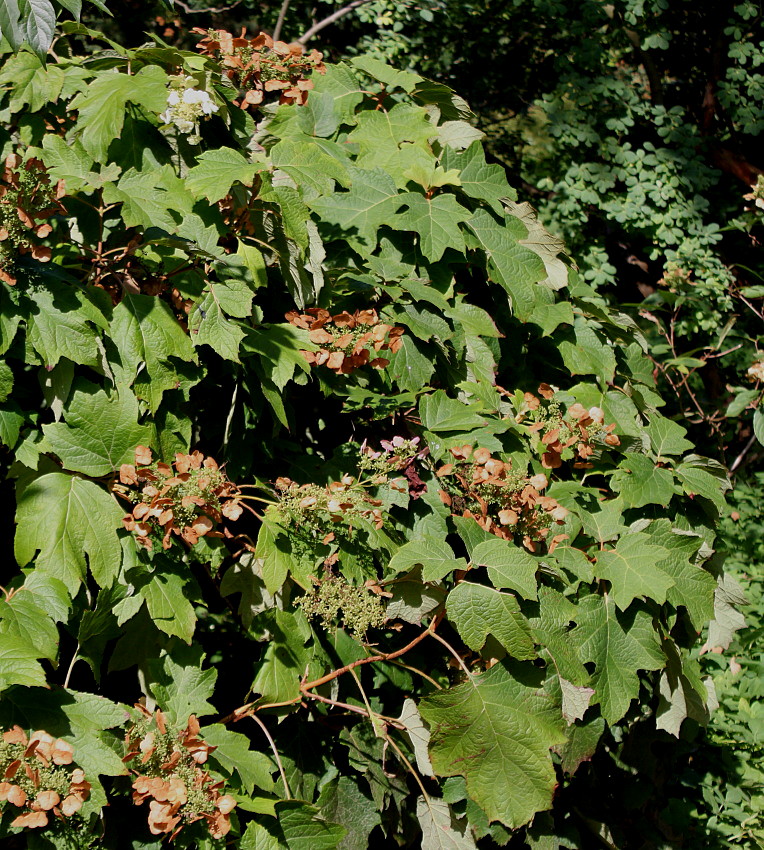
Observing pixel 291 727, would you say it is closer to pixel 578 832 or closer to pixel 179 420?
pixel 179 420

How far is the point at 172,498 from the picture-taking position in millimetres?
1621

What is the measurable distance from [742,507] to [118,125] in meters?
4.80

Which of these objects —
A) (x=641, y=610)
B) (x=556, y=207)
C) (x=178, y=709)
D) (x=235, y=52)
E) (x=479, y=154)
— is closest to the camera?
(x=178, y=709)

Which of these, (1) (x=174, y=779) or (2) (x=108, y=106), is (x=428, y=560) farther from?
(2) (x=108, y=106)

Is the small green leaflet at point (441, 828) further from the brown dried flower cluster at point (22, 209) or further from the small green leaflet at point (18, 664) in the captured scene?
the brown dried flower cluster at point (22, 209)

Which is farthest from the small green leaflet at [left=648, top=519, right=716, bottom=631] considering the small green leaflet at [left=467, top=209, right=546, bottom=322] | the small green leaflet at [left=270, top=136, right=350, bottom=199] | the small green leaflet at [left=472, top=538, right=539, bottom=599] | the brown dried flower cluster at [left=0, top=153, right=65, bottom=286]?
the brown dried flower cluster at [left=0, top=153, right=65, bottom=286]

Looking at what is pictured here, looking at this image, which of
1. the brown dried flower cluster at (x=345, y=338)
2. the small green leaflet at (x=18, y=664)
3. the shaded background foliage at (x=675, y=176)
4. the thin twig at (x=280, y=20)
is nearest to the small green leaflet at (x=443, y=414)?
the brown dried flower cluster at (x=345, y=338)

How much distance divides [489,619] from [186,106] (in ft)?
4.17

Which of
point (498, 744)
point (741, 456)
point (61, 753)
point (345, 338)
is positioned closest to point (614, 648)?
point (498, 744)

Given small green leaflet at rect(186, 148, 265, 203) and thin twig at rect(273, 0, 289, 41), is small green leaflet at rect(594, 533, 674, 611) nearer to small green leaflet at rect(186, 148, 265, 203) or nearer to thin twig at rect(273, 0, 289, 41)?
small green leaflet at rect(186, 148, 265, 203)

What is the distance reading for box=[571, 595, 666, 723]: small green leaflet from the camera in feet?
6.30

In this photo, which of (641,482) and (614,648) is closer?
(614,648)

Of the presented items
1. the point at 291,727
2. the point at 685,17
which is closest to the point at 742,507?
the point at 685,17

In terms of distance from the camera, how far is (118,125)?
6.15ft
